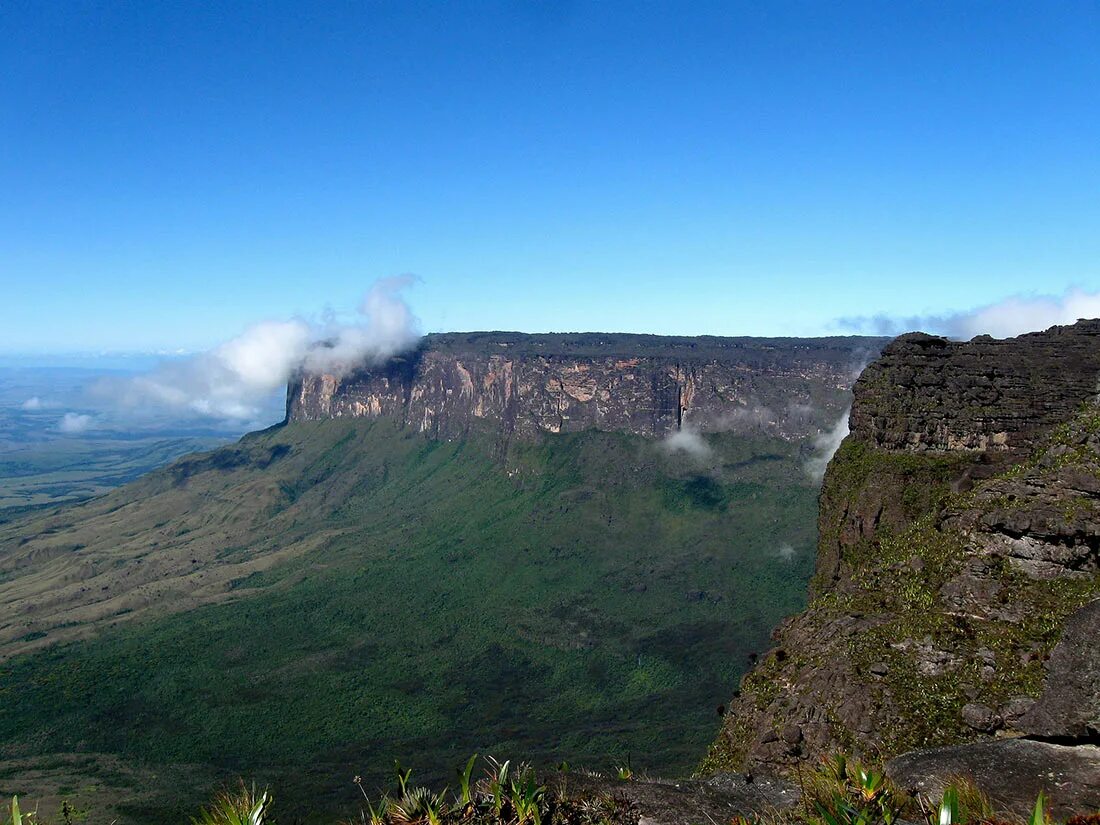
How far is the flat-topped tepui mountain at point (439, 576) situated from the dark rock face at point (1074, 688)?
170 ft

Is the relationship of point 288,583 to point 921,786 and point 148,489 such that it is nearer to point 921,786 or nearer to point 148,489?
point 148,489

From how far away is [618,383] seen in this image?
489ft

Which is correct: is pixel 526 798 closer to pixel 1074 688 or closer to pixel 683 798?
pixel 683 798

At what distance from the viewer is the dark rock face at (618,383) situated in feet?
454

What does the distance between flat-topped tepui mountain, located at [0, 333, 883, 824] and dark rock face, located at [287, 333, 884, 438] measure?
Answer: 0.54 m

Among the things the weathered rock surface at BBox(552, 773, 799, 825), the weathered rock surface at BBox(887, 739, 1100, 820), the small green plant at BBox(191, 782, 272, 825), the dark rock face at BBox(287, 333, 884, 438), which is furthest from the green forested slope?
the small green plant at BBox(191, 782, 272, 825)

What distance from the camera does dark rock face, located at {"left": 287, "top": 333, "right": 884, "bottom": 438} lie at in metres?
138

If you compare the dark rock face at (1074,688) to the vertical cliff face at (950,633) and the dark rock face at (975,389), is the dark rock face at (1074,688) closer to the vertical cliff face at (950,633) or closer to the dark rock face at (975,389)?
the vertical cliff face at (950,633)

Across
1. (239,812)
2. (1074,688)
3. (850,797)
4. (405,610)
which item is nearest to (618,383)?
(405,610)

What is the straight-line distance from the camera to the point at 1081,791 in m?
10.8

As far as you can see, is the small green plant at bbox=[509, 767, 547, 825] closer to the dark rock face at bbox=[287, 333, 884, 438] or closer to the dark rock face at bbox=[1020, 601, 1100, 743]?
the dark rock face at bbox=[1020, 601, 1100, 743]

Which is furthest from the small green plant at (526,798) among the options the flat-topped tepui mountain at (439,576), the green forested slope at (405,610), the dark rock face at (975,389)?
the flat-topped tepui mountain at (439,576)

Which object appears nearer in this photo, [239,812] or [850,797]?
[239,812]

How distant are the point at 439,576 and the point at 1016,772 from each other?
11791 cm
